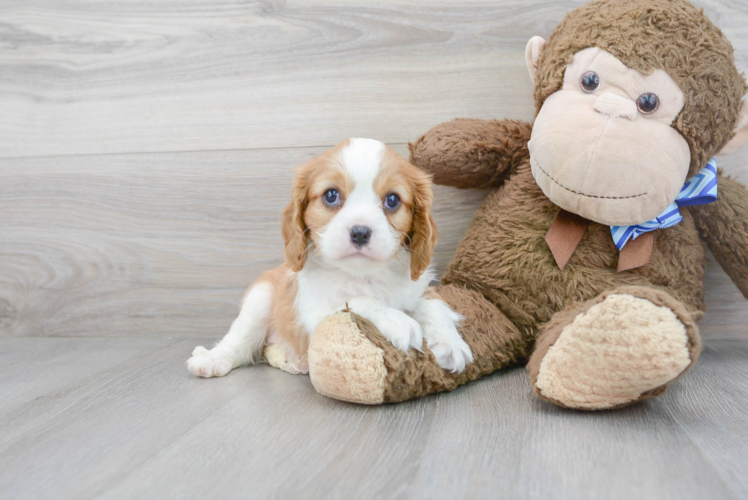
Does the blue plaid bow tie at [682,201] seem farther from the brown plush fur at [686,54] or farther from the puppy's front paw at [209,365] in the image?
the puppy's front paw at [209,365]

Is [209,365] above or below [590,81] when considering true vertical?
below

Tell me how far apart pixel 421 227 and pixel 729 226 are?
0.89 m

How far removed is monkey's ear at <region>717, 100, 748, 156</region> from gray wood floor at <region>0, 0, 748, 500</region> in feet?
1.01

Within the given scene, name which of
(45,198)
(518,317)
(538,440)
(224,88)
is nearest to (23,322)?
(45,198)

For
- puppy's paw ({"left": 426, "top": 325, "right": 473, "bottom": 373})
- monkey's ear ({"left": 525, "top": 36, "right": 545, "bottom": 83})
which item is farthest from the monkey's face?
puppy's paw ({"left": 426, "top": 325, "right": 473, "bottom": 373})

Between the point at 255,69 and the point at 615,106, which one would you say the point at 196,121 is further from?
the point at 615,106

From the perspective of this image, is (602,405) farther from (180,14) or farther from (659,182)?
(180,14)

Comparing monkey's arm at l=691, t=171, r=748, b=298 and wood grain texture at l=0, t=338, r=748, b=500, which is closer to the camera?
wood grain texture at l=0, t=338, r=748, b=500

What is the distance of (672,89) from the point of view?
131 cm

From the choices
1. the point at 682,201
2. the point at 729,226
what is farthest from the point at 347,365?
the point at 729,226

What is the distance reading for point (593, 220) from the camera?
4.71 feet

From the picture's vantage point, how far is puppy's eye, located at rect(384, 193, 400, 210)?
1360 mm

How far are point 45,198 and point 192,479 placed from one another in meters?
1.58

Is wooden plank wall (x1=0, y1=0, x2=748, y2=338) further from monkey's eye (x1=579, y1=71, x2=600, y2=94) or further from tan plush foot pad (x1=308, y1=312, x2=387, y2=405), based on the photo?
tan plush foot pad (x1=308, y1=312, x2=387, y2=405)
